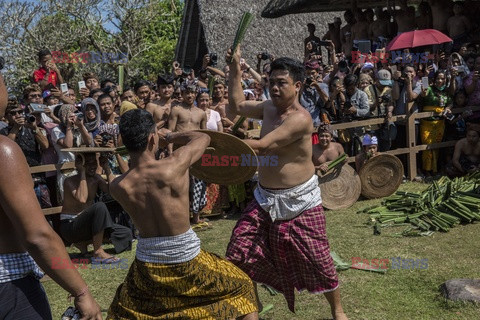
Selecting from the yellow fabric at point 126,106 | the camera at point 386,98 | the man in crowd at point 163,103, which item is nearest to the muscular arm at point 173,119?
the man in crowd at point 163,103

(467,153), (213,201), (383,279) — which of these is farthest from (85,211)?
(467,153)

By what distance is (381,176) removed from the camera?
9.00 m

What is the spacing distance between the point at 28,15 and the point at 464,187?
1553 cm

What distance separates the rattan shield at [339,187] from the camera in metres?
8.53

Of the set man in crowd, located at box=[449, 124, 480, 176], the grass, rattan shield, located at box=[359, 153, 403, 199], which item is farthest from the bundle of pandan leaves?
man in crowd, located at box=[449, 124, 480, 176]

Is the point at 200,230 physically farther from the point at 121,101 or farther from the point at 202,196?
the point at 121,101

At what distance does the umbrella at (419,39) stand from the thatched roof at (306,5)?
3.73 metres

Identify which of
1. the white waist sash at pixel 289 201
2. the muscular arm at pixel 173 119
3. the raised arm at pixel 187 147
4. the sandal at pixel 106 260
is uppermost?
the raised arm at pixel 187 147

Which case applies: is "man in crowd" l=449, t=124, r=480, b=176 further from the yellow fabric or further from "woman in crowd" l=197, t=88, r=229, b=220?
the yellow fabric

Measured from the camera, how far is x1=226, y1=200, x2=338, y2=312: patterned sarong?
14.7ft

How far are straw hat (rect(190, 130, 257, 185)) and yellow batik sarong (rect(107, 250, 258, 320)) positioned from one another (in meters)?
0.73

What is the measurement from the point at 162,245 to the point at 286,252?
1.31 m

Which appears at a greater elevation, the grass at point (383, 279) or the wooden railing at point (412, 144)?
the wooden railing at point (412, 144)

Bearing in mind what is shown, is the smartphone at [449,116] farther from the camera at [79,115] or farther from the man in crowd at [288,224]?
the man in crowd at [288,224]
